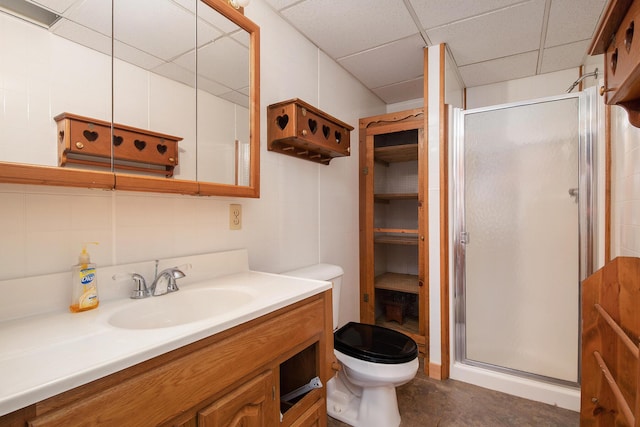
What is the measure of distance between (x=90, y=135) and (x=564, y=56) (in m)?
2.81

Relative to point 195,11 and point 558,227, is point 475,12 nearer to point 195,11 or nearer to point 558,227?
point 558,227

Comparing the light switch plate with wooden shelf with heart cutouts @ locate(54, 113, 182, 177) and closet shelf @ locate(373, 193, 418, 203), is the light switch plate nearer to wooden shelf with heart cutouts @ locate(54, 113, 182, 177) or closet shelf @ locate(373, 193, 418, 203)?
wooden shelf with heart cutouts @ locate(54, 113, 182, 177)

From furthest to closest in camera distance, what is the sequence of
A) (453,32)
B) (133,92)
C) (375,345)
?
(453,32) < (375,345) < (133,92)

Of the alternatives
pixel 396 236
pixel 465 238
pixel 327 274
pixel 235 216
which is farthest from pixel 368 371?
pixel 396 236

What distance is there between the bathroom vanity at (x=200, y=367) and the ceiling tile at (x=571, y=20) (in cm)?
193

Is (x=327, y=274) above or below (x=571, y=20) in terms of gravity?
below

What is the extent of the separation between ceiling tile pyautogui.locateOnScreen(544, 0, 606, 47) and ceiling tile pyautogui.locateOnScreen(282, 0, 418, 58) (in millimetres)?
746

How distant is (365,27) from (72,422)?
2036 millimetres

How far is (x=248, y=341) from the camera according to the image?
0.85 metres

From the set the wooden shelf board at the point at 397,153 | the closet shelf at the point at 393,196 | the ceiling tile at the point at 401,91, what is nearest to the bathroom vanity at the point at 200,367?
the closet shelf at the point at 393,196

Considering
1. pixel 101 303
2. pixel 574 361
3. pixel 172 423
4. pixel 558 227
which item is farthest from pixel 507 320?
pixel 101 303

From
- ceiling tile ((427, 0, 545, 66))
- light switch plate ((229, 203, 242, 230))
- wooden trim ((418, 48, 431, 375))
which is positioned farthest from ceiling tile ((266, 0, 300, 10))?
light switch plate ((229, 203, 242, 230))

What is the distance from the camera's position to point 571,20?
A: 1.71 metres

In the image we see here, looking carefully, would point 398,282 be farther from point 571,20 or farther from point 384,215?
point 571,20
